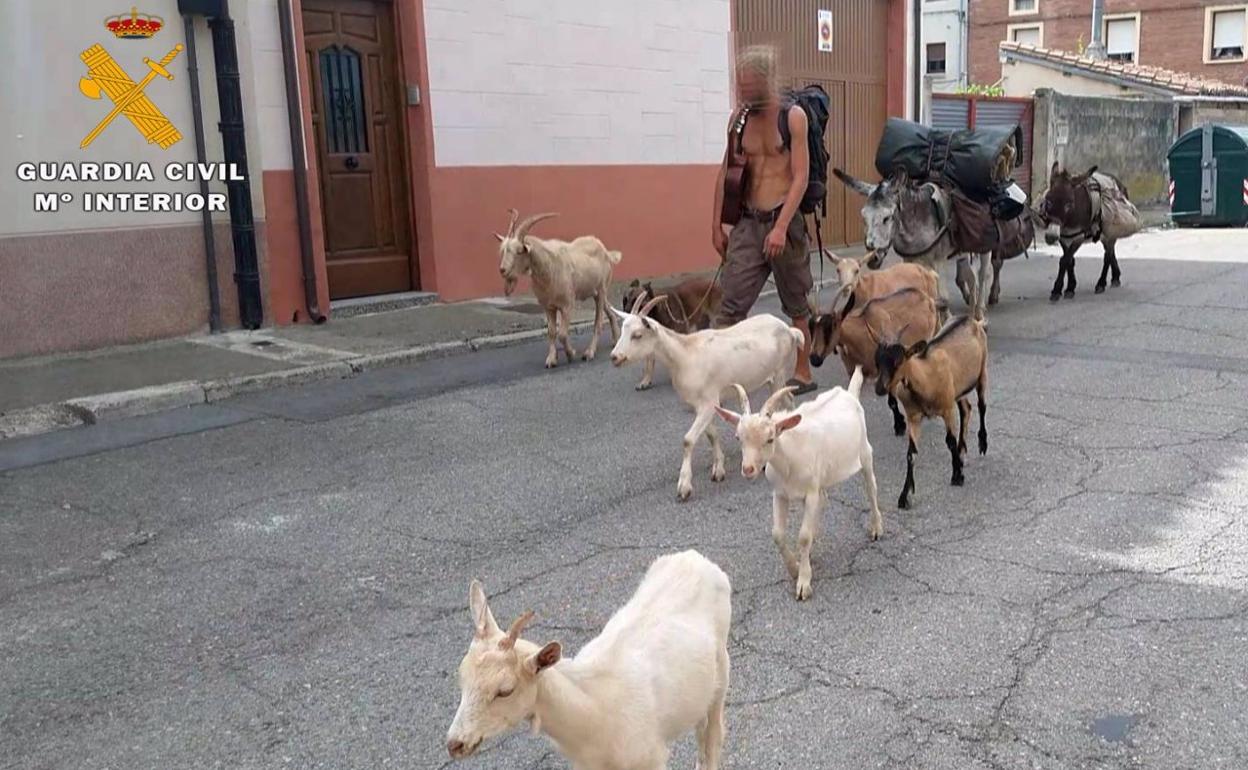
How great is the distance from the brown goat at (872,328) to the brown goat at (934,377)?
43 centimetres

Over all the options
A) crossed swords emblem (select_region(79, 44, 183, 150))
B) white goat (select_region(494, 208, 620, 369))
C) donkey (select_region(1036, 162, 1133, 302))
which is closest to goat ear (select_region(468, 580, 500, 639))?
white goat (select_region(494, 208, 620, 369))

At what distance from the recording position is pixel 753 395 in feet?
26.0

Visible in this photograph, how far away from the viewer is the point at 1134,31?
39.8m

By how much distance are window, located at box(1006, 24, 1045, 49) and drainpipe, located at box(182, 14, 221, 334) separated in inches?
1486

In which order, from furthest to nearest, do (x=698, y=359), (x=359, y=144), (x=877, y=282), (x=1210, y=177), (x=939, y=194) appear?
(x=1210, y=177), (x=359, y=144), (x=939, y=194), (x=877, y=282), (x=698, y=359)

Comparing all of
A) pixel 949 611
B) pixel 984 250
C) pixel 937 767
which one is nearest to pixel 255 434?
pixel 949 611

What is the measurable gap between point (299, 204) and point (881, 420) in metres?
6.06

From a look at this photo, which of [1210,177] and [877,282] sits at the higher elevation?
[1210,177]

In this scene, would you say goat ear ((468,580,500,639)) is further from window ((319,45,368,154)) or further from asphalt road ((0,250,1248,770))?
window ((319,45,368,154))

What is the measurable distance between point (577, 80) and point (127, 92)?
5.09m

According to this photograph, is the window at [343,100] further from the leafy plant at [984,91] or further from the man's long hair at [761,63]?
the leafy plant at [984,91]

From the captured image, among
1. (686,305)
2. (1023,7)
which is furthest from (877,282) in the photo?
(1023,7)

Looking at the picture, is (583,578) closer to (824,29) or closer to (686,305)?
(686,305)

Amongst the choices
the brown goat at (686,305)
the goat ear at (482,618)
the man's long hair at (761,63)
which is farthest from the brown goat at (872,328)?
the goat ear at (482,618)
